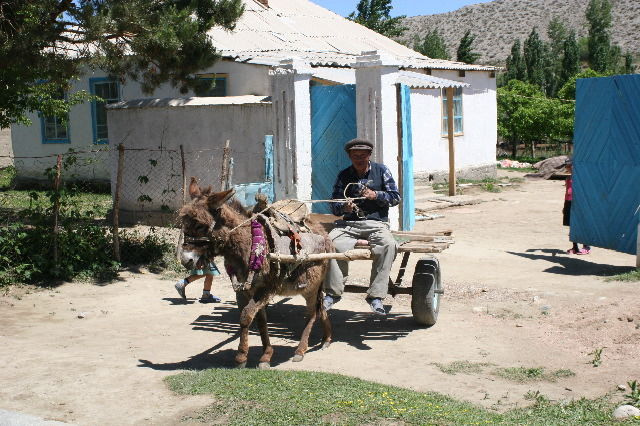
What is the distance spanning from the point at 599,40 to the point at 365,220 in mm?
44904

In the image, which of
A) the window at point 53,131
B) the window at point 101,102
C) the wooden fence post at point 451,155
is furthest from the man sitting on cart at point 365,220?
the window at point 53,131

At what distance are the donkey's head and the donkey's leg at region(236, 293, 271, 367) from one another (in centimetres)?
64

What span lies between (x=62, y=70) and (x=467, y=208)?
1011 centimetres

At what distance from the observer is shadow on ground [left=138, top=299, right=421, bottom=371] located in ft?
24.2

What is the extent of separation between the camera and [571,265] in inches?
452

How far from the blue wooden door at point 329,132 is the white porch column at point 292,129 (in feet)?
0.48

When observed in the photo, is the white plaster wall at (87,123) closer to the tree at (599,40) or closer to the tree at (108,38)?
the tree at (108,38)

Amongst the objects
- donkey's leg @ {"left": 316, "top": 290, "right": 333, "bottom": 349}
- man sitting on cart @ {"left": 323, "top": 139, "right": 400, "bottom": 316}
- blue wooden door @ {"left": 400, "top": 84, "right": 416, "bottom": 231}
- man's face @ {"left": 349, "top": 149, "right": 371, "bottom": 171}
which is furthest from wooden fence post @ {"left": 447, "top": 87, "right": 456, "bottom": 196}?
donkey's leg @ {"left": 316, "top": 290, "right": 333, "bottom": 349}

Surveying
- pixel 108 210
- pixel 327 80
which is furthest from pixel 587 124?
pixel 108 210

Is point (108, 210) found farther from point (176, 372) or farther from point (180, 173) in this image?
point (176, 372)

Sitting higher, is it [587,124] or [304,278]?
[587,124]

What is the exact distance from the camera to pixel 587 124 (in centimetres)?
1150

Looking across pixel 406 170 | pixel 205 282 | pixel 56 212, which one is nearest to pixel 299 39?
pixel 406 170

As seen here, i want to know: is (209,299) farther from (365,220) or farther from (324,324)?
(365,220)
